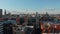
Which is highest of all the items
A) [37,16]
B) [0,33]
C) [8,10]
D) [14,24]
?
[8,10]

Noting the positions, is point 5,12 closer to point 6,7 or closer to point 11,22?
point 6,7

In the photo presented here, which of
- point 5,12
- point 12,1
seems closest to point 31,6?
point 12,1

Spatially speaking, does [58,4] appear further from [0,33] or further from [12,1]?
[0,33]

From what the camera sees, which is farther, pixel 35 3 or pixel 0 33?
pixel 35 3

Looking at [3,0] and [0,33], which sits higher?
[3,0]

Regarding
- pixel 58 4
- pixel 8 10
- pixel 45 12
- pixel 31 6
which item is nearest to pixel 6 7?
pixel 8 10

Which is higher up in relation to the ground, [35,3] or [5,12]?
[35,3]
